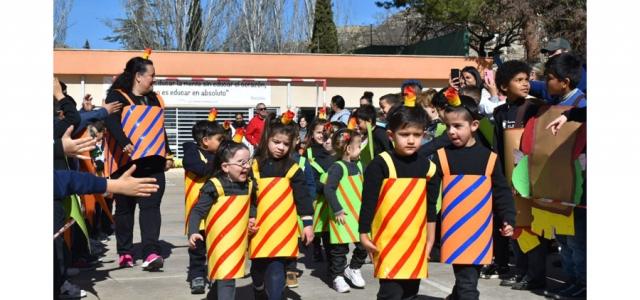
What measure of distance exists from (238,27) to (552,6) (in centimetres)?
→ 1794

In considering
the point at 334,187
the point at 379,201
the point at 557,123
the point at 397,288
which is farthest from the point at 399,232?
the point at 334,187

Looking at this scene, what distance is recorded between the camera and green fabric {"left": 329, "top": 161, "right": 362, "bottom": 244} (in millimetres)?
7250

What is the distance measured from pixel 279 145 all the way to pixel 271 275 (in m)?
0.97

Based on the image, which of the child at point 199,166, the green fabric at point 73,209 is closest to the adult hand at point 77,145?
the green fabric at point 73,209

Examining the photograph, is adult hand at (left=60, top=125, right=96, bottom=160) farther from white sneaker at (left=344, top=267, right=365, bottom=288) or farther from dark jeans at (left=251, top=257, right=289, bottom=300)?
white sneaker at (left=344, top=267, right=365, bottom=288)

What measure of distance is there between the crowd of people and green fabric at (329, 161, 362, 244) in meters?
0.01

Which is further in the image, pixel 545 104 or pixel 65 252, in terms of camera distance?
pixel 545 104

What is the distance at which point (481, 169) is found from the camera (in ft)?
18.9

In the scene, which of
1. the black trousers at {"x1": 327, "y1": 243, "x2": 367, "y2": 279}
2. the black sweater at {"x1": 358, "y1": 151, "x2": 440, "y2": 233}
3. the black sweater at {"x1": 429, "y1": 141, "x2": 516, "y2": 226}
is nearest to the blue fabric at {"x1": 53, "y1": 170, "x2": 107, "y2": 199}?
the black sweater at {"x1": 358, "y1": 151, "x2": 440, "y2": 233}

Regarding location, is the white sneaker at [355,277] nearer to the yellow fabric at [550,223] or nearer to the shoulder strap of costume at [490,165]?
the yellow fabric at [550,223]
